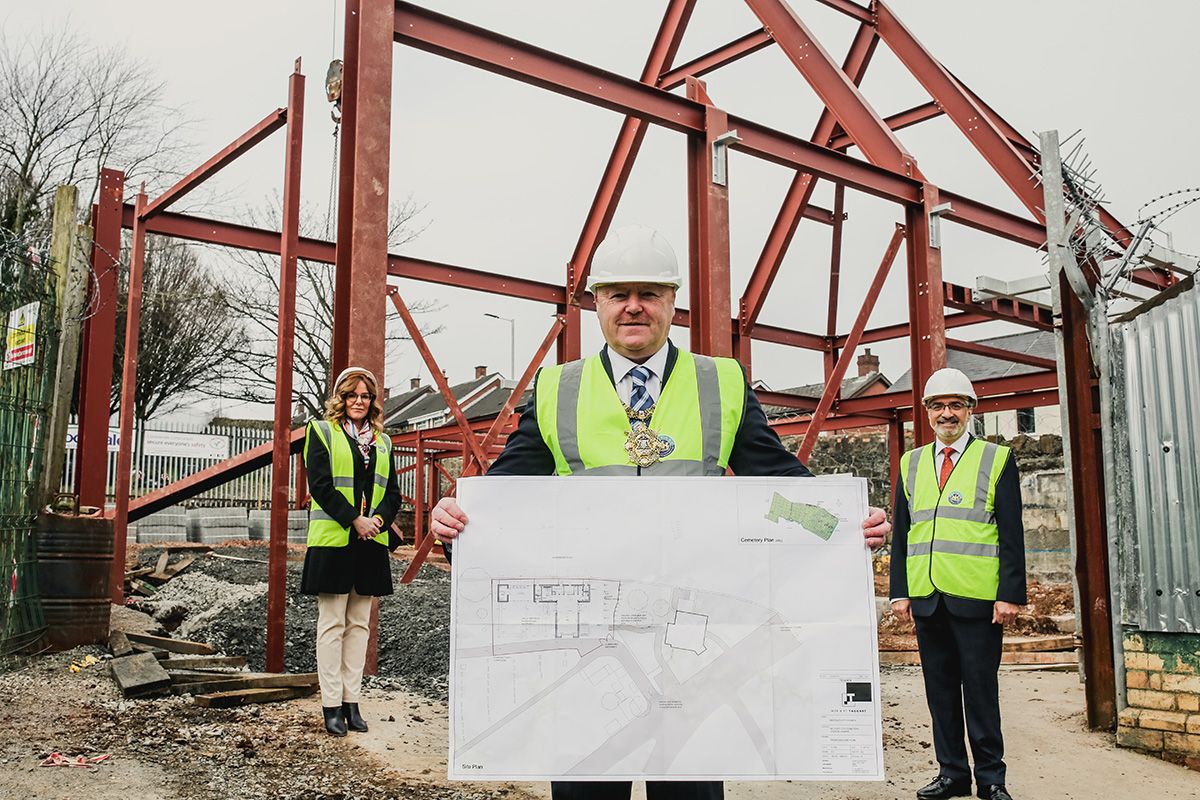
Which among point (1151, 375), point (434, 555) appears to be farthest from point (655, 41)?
point (434, 555)

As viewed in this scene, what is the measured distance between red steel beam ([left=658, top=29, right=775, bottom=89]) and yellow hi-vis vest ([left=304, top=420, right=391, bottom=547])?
6.39 metres

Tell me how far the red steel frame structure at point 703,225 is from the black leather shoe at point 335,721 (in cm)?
155

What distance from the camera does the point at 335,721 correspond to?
5055mm

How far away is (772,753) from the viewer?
217 cm

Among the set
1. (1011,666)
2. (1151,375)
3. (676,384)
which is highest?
(1151,375)

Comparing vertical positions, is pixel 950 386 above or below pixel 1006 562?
above

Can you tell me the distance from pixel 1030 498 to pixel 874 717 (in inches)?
737

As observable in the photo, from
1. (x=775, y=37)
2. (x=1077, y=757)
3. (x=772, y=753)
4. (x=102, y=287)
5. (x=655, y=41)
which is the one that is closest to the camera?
(x=772, y=753)

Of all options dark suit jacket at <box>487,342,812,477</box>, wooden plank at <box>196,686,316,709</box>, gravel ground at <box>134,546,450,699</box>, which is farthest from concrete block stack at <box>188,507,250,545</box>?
dark suit jacket at <box>487,342,812,477</box>

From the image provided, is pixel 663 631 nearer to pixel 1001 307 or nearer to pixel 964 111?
pixel 1001 307

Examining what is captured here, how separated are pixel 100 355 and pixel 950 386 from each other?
286 inches

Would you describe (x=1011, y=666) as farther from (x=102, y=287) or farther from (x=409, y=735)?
(x=102, y=287)

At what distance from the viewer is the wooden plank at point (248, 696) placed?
543 centimetres

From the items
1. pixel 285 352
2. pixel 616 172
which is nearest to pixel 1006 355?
pixel 616 172
